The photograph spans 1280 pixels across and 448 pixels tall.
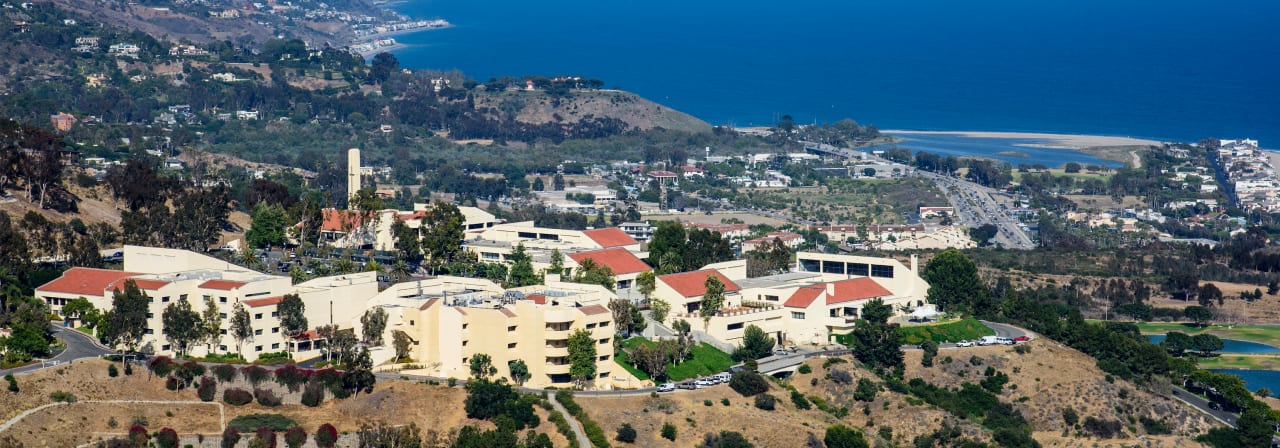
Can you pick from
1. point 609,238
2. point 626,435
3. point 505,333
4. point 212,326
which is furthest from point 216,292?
point 609,238

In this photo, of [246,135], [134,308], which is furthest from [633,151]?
[134,308]

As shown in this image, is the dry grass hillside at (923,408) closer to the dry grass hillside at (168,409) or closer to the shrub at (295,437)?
the dry grass hillside at (168,409)

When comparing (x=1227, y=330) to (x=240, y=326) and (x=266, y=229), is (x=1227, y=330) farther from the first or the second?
(x=240, y=326)

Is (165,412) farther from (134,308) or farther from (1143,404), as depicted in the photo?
(1143,404)

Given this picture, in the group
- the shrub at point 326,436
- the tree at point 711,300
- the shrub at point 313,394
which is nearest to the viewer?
the shrub at point 326,436

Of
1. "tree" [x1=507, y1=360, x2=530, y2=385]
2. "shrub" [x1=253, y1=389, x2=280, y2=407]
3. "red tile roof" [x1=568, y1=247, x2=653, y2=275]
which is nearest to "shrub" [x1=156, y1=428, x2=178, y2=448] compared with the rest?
"shrub" [x1=253, y1=389, x2=280, y2=407]

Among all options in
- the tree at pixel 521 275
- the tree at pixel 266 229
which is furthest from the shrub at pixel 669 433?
the tree at pixel 266 229
